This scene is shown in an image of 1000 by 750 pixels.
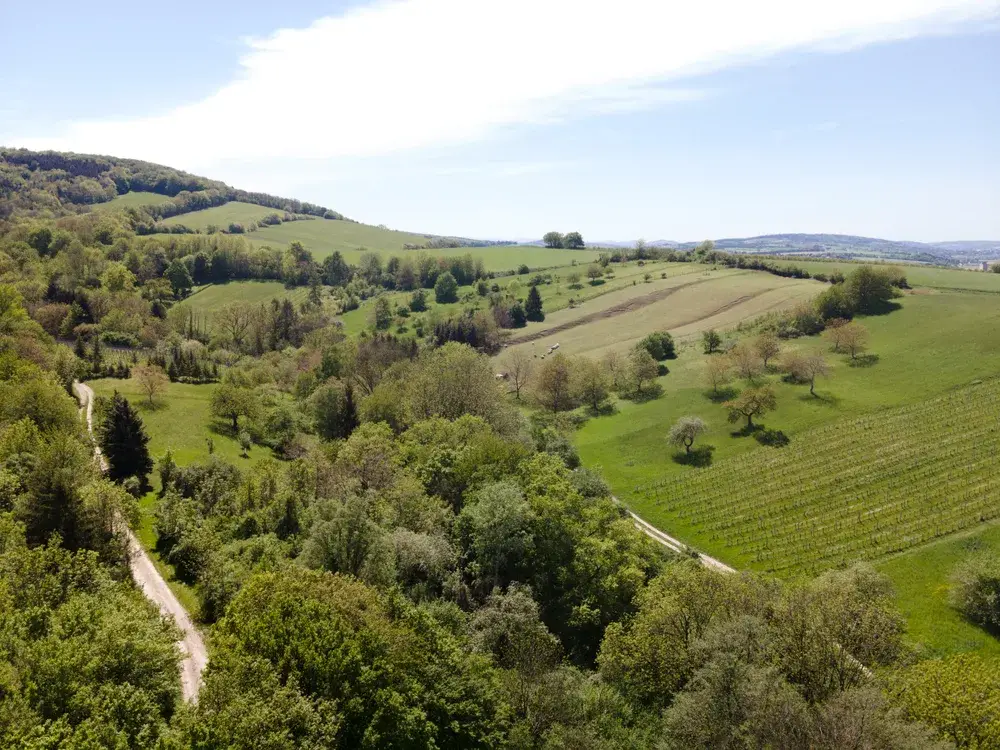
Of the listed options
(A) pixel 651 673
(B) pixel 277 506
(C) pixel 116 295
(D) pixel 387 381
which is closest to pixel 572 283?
(D) pixel 387 381

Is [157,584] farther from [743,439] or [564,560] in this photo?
[743,439]

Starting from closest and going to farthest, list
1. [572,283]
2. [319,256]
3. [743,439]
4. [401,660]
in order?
[401,660]
[743,439]
[572,283]
[319,256]

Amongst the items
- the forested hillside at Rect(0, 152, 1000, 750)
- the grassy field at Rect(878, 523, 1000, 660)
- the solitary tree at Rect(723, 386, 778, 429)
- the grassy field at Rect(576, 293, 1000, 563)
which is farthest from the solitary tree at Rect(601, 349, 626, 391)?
the grassy field at Rect(878, 523, 1000, 660)

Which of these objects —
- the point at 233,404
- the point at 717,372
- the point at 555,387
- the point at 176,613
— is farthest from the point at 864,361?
the point at 176,613

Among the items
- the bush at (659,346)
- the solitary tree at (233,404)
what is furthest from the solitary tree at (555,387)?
the solitary tree at (233,404)

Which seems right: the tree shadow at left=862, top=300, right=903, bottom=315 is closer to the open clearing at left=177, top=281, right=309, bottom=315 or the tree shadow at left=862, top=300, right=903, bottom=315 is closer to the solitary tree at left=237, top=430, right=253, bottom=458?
the solitary tree at left=237, top=430, right=253, bottom=458

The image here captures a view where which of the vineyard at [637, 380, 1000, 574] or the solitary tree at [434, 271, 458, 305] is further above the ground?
the solitary tree at [434, 271, 458, 305]
